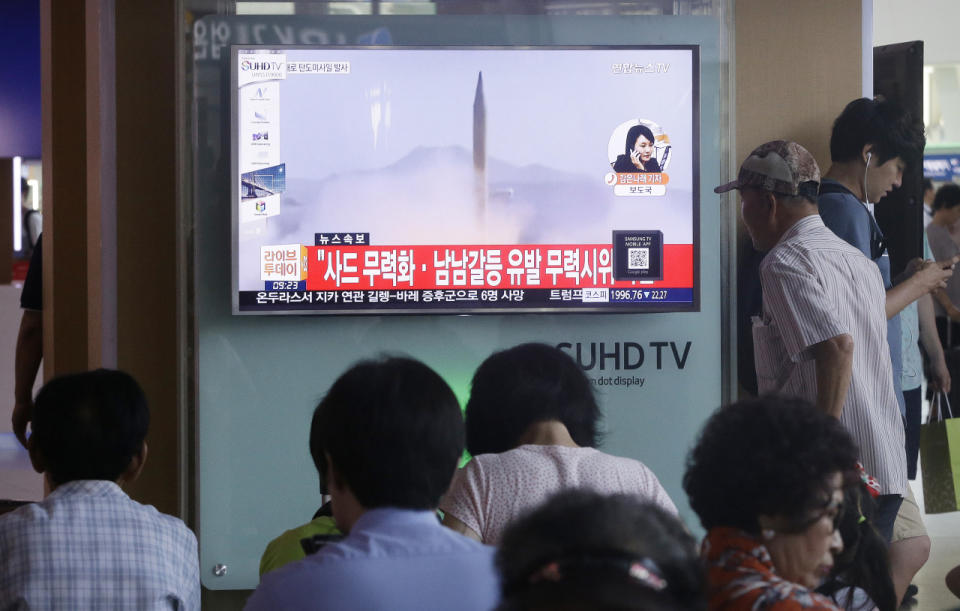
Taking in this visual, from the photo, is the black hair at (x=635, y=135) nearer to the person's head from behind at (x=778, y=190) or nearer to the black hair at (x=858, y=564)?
the person's head from behind at (x=778, y=190)

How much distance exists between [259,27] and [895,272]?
2.26 meters

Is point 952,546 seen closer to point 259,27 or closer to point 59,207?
point 259,27

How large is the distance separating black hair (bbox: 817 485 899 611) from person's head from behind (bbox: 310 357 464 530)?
2.22 ft

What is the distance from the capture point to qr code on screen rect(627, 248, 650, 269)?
3393 mm

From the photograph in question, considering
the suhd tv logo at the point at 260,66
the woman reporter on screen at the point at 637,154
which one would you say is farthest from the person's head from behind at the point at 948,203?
the suhd tv logo at the point at 260,66

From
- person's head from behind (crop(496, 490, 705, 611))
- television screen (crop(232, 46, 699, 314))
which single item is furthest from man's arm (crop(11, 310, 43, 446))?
person's head from behind (crop(496, 490, 705, 611))

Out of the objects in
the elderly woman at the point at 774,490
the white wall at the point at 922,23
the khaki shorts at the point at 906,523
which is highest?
the white wall at the point at 922,23

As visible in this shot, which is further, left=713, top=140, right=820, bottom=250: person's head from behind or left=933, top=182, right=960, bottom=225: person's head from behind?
left=933, top=182, right=960, bottom=225: person's head from behind

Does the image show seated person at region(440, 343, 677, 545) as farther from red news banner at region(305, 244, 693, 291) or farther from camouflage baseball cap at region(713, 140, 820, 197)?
red news banner at region(305, 244, 693, 291)

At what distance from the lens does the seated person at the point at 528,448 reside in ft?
5.88

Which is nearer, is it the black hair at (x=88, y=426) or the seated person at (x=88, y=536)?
the seated person at (x=88, y=536)

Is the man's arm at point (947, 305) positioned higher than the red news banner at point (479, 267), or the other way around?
the red news banner at point (479, 267)

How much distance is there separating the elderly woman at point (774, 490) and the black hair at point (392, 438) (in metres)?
0.35

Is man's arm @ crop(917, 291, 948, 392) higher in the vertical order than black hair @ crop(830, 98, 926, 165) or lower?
lower
